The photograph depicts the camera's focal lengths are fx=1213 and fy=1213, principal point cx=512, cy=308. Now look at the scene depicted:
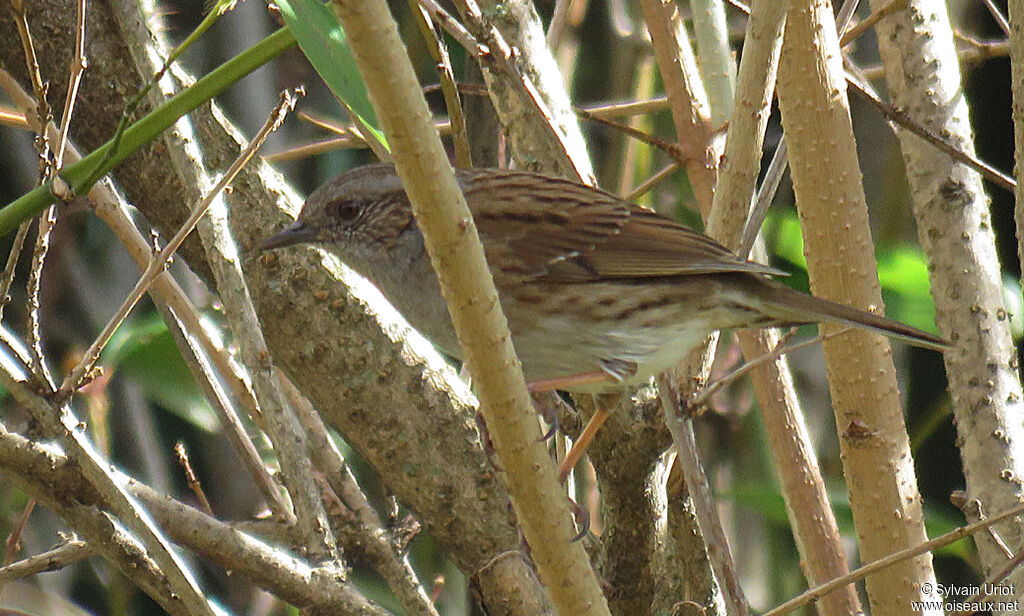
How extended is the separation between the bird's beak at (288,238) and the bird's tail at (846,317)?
105 cm

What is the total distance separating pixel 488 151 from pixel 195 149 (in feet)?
4.52

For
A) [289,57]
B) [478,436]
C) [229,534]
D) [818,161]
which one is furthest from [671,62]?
[289,57]

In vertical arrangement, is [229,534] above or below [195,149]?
below

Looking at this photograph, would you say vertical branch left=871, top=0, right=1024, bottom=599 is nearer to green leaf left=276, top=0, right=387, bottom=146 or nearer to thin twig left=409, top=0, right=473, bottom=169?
thin twig left=409, top=0, right=473, bottom=169

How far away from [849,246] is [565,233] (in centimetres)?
64

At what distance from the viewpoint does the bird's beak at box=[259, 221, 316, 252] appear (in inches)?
107

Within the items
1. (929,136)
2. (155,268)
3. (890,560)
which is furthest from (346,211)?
(890,560)

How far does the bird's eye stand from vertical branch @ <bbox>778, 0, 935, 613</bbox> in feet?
3.39

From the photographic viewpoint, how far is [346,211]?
288 centimetres

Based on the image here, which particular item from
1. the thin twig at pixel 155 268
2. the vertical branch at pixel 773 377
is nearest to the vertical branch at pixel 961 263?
the vertical branch at pixel 773 377

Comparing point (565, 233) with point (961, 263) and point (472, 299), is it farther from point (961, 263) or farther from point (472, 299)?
point (472, 299)

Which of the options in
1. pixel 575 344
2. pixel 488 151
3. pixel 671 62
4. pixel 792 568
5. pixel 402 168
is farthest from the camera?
pixel 792 568

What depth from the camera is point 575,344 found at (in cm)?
266

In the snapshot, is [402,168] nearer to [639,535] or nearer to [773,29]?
[773,29]
